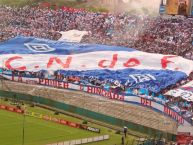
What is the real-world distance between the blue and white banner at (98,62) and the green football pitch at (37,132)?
8.75 meters

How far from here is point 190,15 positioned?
223ft

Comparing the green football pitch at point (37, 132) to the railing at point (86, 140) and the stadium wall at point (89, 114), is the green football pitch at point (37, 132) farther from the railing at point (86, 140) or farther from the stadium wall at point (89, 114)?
the stadium wall at point (89, 114)

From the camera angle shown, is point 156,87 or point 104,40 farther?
point 104,40

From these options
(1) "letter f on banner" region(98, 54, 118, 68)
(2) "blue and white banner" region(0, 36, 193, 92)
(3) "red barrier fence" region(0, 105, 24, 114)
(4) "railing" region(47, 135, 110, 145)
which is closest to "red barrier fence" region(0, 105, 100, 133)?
(3) "red barrier fence" region(0, 105, 24, 114)

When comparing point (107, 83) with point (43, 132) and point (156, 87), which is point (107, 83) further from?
point (43, 132)

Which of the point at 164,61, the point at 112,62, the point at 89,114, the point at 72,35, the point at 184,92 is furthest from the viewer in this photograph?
the point at 72,35

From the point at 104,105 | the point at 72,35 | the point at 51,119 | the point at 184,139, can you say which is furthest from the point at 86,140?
the point at 72,35

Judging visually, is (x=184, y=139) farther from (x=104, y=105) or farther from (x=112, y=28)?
(x=112, y=28)

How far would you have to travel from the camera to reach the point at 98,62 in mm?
58688

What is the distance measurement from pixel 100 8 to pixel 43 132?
61022 mm

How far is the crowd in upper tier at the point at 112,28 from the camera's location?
212 ft

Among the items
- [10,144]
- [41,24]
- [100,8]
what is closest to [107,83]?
[10,144]

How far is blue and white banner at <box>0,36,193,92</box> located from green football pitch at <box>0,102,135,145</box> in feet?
28.7

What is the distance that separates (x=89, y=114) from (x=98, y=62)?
35.2 ft
